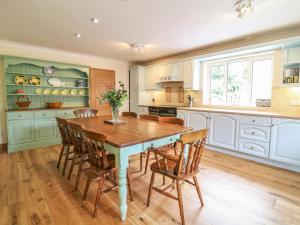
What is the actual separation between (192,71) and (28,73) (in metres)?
3.79

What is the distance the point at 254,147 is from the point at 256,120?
485 mm

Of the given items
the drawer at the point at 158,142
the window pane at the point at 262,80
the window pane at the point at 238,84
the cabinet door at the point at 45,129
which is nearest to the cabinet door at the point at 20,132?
the cabinet door at the point at 45,129

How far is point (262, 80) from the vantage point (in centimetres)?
340

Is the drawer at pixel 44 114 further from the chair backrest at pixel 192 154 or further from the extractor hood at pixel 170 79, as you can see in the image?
the chair backrest at pixel 192 154

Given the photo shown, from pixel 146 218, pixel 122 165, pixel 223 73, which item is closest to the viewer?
pixel 122 165

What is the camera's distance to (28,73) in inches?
148

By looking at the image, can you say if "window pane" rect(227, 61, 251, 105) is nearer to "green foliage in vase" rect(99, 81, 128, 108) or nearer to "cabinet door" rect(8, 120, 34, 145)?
"green foliage in vase" rect(99, 81, 128, 108)

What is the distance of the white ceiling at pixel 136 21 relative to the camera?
2.09 metres

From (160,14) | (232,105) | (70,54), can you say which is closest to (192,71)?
(232,105)

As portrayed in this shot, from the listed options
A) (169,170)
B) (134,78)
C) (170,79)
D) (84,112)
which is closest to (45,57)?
(84,112)

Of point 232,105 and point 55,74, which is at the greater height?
point 55,74

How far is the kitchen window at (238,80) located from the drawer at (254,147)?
0.95 meters

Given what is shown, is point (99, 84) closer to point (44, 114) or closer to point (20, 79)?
point (44, 114)

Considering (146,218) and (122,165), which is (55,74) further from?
(146,218)
